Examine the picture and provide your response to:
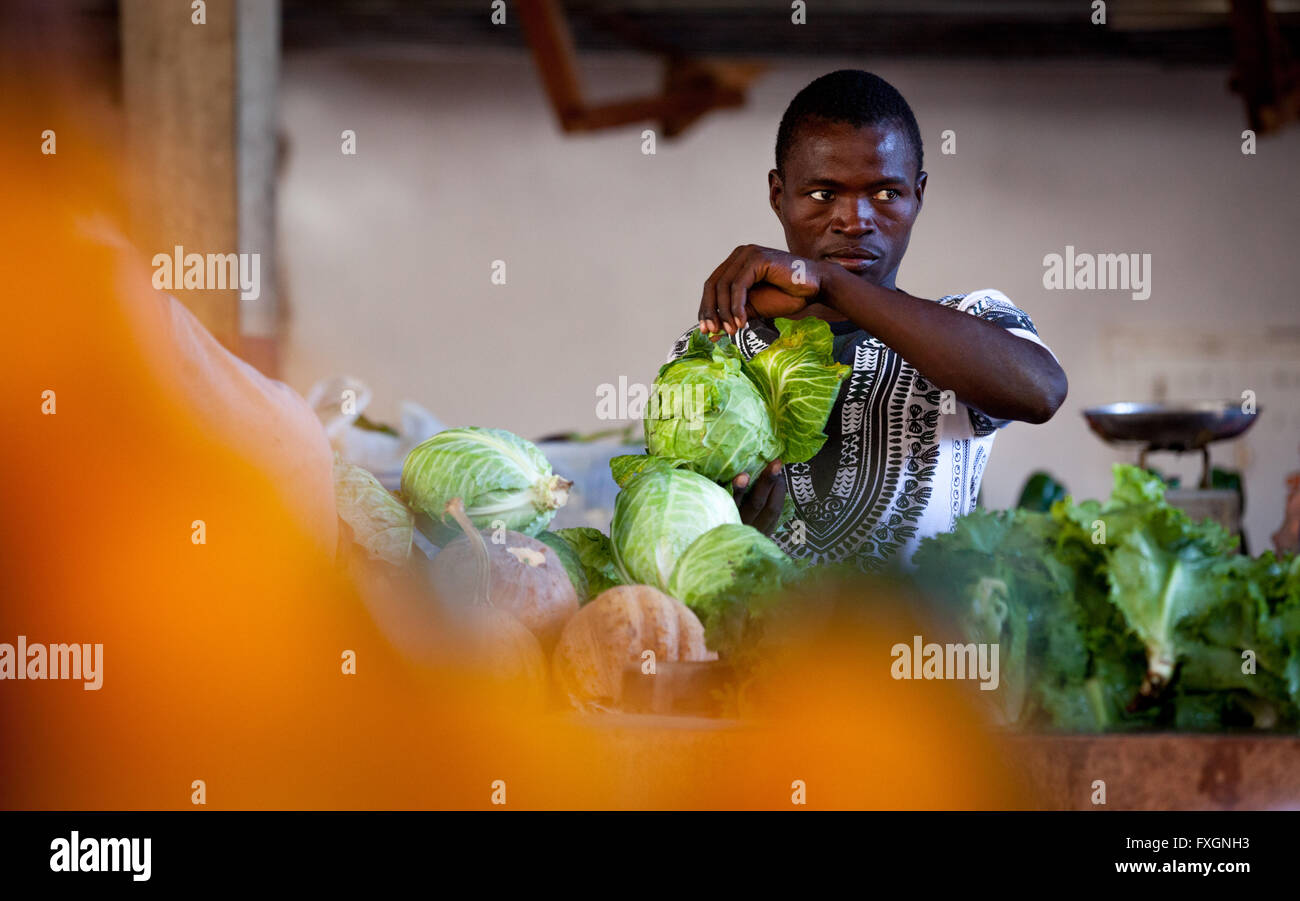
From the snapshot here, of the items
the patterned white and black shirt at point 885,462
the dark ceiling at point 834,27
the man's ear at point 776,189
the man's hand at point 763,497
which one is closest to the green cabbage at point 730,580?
the man's hand at point 763,497

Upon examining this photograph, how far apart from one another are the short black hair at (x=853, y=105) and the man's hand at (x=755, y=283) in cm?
43

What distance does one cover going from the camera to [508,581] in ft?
5.47

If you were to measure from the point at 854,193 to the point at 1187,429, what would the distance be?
10.4ft

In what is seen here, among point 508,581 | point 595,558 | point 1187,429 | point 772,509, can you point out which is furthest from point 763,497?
point 1187,429

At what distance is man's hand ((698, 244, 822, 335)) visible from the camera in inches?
69.0

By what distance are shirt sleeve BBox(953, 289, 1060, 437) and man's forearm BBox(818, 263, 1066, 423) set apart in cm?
7

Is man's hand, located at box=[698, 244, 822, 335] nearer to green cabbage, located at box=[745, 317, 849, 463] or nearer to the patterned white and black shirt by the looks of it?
green cabbage, located at box=[745, 317, 849, 463]

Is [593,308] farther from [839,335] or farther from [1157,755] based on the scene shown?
[1157,755]

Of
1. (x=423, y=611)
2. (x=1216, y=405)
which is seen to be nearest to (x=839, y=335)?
(x=423, y=611)

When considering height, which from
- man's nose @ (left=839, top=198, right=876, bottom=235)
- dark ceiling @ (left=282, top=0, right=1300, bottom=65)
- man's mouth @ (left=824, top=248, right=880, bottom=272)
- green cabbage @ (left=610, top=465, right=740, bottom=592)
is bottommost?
green cabbage @ (left=610, top=465, right=740, bottom=592)

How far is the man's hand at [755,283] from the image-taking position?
5.75 ft

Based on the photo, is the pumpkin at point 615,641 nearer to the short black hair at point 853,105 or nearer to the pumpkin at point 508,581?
the pumpkin at point 508,581

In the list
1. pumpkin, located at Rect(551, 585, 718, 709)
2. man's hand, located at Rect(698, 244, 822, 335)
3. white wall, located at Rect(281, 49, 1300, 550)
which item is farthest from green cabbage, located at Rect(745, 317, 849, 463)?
white wall, located at Rect(281, 49, 1300, 550)
